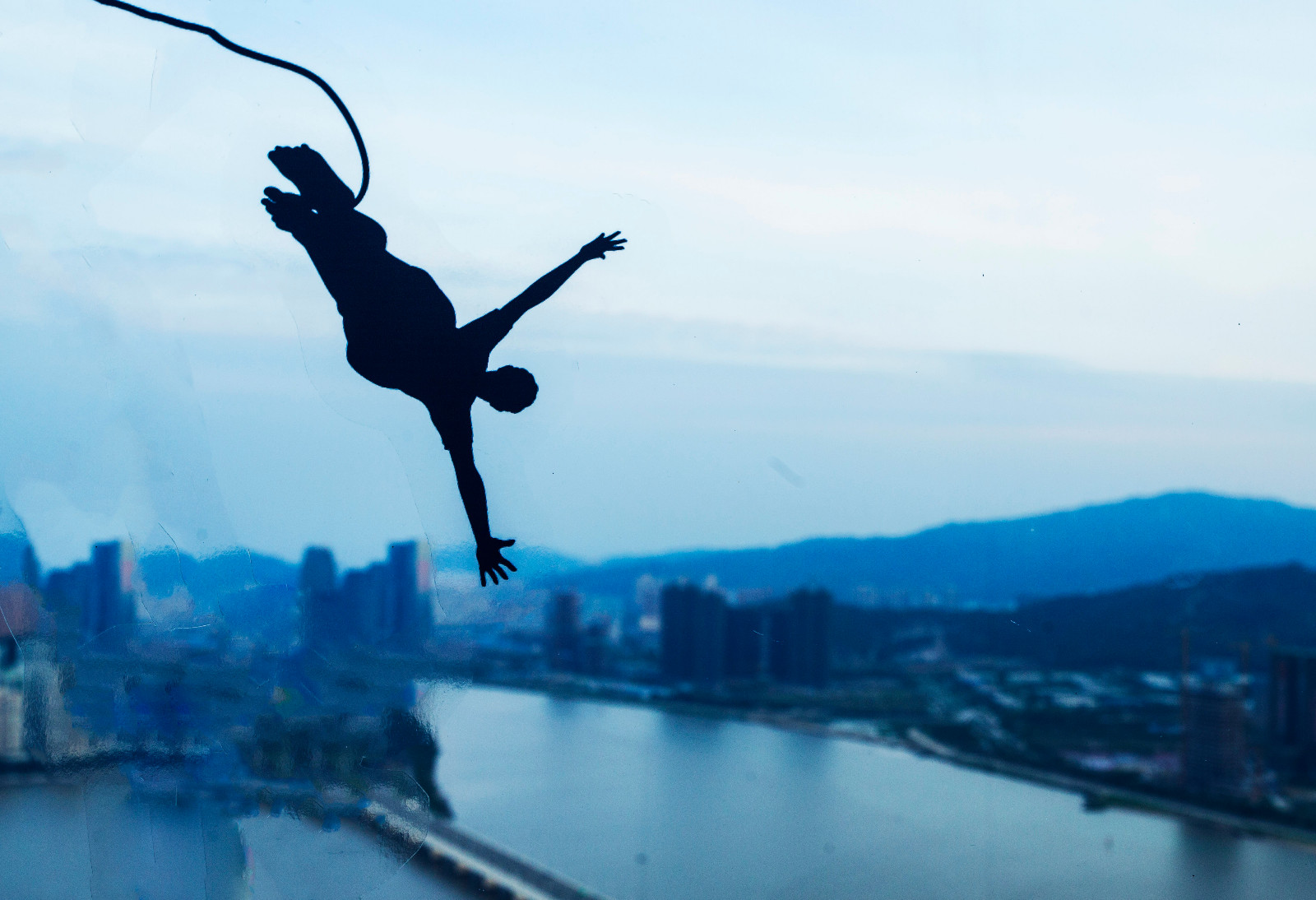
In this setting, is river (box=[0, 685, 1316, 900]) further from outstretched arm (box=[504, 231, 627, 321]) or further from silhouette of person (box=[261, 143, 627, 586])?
outstretched arm (box=[504, 231, 627, 321])

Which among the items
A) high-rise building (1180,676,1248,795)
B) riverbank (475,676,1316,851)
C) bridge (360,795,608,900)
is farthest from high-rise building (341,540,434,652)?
high-rise building (1180,676,1248,795)

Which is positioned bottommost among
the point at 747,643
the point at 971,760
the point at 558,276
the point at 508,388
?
the point at 971,760

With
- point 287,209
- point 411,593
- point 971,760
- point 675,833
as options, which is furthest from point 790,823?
point 287,209

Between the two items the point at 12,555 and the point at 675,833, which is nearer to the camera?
the point at 12,555

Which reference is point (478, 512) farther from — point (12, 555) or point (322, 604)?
point (12, 555)

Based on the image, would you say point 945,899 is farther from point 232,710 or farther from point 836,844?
point 232,710

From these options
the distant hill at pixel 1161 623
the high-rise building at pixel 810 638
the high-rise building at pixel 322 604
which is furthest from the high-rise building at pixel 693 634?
the high-rise building at pixel 322 604
